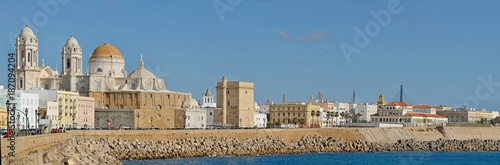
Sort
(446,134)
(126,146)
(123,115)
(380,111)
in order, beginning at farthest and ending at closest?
(380,111)
(446,134)
(123,115)
(126,146)

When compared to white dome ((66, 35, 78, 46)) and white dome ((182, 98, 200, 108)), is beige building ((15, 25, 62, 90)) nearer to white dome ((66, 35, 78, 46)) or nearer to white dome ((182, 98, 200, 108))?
white dome ((66, 35, 78, 46))

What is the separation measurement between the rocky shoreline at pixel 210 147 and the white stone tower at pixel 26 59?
21707 mm

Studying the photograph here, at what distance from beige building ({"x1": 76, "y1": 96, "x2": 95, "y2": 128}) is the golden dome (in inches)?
290

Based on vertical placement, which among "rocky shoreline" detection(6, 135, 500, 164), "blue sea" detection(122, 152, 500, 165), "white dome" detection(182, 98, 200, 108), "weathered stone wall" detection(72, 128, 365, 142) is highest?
"white dome" detection(182, 98, 200, 108)

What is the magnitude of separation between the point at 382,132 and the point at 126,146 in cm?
3463

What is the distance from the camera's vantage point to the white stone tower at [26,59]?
71062 mm

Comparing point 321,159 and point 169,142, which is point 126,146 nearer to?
point 169,142

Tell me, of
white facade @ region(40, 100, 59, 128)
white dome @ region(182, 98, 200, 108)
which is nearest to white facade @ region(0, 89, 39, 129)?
white facade @ region(40, 100, 59, 128)

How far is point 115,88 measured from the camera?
2982 inches

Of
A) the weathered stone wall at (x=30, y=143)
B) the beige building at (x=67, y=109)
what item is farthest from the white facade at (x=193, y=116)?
the weathered stone wall at (x=30, y=143)

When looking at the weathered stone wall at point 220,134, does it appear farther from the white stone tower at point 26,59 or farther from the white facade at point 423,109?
the white facade at point 423,109

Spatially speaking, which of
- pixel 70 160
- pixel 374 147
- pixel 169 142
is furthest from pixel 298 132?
pixel 70 160

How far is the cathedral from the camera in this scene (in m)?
71.9

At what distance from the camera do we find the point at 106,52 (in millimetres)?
78062
